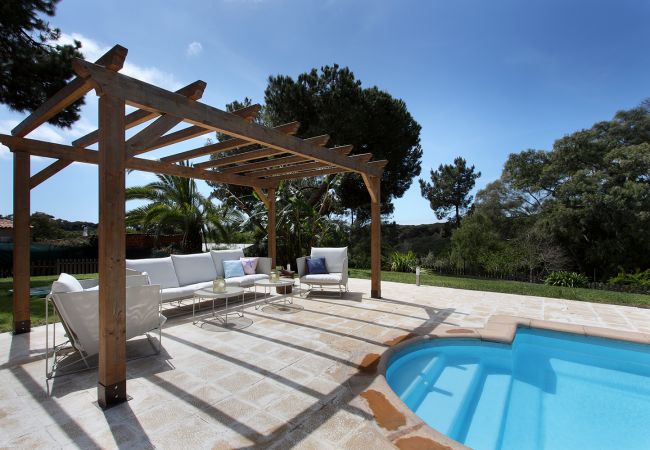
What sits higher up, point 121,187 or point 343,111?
point 343,111

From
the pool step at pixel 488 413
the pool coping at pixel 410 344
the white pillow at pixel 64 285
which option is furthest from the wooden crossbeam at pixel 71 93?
the pool step at pixel 488 413

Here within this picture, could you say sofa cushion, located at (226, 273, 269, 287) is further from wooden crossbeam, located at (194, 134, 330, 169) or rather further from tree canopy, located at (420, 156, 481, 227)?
tree canopy, located at (420, 156, 481, 227)

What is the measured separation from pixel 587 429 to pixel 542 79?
484 inches

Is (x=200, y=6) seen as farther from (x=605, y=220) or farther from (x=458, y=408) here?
(x=605, y=220)

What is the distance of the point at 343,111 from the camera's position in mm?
15773

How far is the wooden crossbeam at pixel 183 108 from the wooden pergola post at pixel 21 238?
310cm

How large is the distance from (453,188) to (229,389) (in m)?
28.9

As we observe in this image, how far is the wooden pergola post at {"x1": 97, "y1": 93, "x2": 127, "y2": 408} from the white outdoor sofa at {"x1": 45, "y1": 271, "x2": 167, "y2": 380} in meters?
0.90

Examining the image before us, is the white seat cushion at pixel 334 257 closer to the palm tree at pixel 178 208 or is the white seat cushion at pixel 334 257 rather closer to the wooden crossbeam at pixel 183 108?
the wooden crossbeam at pixel 183 108

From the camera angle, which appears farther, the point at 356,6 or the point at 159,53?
the point at 356,6

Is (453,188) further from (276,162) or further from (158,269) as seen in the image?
(158,269)

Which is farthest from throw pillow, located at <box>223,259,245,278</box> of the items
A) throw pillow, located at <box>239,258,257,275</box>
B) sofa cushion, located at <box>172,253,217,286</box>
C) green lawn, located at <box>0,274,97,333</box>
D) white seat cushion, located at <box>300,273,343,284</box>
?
green lawn, located at <box>0,274,97,333</box>

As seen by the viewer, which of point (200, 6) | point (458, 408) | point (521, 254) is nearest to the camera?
point (458, 408)

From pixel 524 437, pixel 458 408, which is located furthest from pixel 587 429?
pixel 458 408
